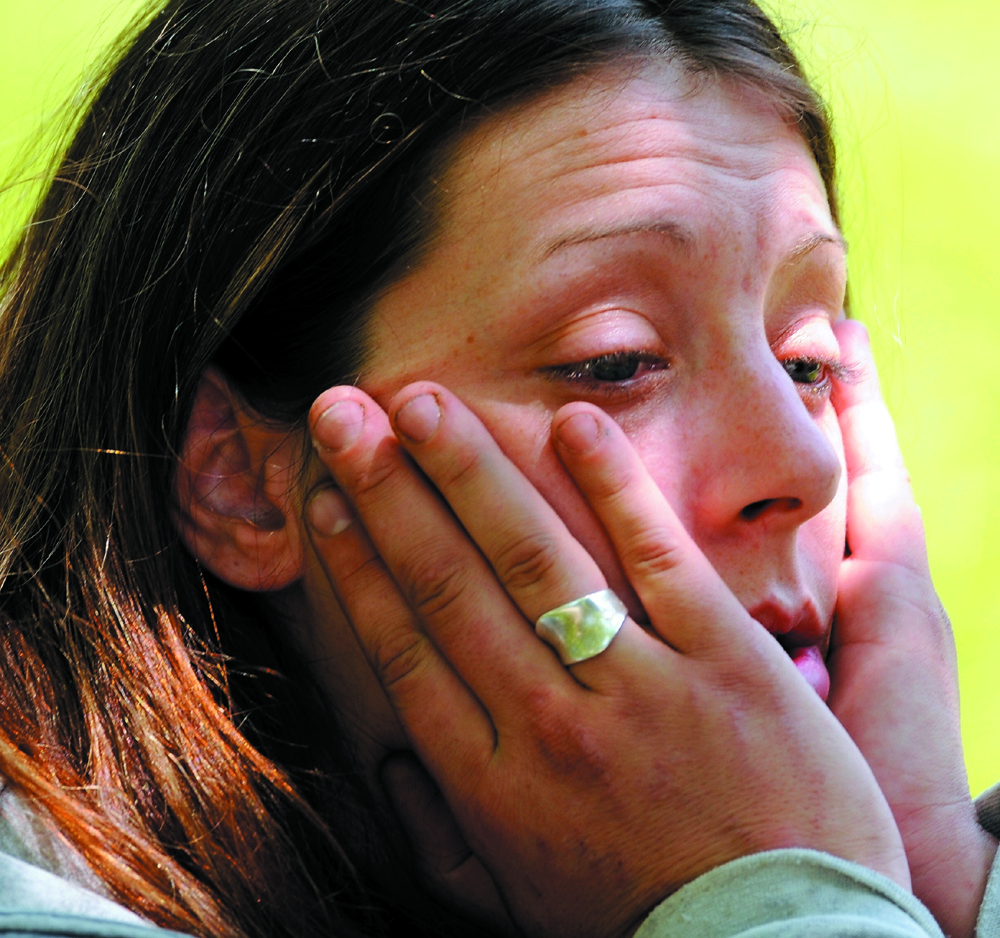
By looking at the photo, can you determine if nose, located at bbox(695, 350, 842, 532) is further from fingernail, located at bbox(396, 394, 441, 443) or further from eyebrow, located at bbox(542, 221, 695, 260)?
fingernail, located at bbox(396, 394, 441, 443)

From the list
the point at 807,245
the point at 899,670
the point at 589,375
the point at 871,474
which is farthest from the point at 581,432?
the point at 871,474

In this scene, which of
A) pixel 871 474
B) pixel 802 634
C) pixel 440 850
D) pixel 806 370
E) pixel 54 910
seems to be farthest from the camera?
pixel 871 474

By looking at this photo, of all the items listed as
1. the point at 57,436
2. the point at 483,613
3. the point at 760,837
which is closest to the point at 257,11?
the point at 57,436

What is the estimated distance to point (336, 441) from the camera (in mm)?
1832

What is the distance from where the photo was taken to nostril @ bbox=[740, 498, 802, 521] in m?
1.91

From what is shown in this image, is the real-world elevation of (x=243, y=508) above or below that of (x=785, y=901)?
above

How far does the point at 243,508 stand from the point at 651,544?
2.38 ft

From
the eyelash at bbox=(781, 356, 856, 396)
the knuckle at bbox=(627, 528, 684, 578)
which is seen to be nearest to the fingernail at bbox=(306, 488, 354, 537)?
the knuckle at bbox=(627, 528, 684, 578)

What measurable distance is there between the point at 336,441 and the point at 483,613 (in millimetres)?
362

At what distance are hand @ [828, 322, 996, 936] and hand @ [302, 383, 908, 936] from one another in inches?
17.4

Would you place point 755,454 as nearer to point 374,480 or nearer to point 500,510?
point 500,510

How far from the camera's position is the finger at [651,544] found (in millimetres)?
1789

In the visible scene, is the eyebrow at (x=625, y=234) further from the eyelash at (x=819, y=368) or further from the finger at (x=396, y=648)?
the finger at (x=396, y=648)

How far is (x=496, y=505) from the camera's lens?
5.92 ft
